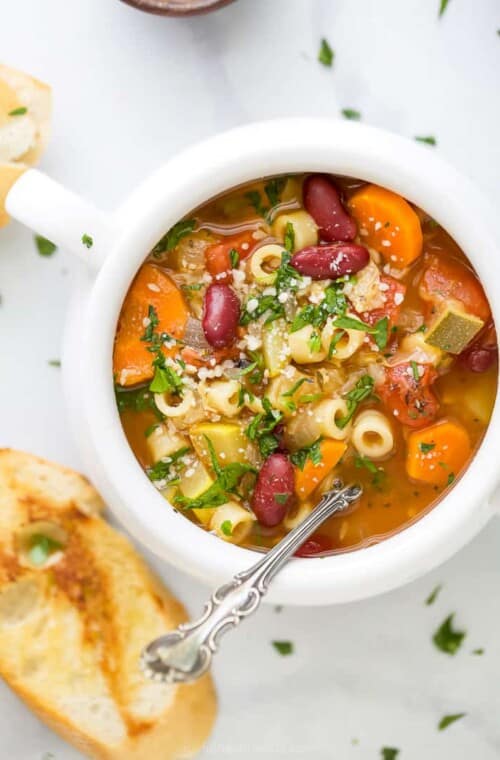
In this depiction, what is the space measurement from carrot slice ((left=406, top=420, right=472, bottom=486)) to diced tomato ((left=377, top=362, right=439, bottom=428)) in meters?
0.03

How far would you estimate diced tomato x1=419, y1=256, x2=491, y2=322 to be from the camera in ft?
6.83

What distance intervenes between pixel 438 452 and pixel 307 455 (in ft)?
0.88

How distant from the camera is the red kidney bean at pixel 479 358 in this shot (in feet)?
6.88

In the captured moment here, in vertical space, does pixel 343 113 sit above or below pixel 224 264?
above

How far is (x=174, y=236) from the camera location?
2.08 meters

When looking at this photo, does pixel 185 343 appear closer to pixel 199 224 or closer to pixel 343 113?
pixel 199 224

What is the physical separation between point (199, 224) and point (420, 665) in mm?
1232

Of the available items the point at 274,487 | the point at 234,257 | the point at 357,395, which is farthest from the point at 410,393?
the point at 234,257

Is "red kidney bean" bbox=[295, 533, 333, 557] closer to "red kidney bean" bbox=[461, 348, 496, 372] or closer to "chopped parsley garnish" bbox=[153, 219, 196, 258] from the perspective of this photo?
"red kidney bean" bbox=[461, 348, 496, 372]

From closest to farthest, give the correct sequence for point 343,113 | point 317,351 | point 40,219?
point 40,219, point 317,351, point 343,113

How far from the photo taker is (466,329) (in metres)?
2.07

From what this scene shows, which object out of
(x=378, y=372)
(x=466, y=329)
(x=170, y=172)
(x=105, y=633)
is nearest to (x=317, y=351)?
(x=378, y=372)

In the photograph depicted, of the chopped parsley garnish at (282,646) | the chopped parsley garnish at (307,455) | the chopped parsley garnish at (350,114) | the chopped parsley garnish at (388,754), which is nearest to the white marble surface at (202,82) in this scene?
the chopped parsley garnish at (350,114)

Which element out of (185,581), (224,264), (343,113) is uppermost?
(343,113)
